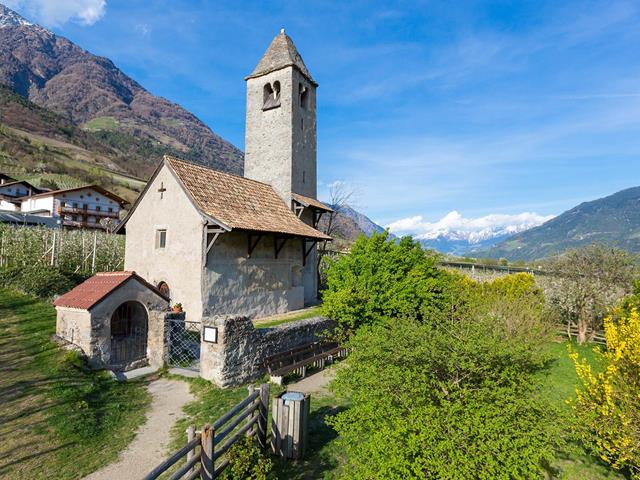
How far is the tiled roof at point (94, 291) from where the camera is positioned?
36.1ft

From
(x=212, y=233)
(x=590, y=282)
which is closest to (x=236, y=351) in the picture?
(x=212, y=233)

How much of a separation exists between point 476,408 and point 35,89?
261 meters

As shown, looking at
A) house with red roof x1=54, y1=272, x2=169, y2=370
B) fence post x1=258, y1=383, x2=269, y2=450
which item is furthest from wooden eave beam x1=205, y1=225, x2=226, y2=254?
fence post x1=258, y1=383, x2=269, y2=450

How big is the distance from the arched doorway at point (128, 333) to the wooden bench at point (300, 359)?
4.85m

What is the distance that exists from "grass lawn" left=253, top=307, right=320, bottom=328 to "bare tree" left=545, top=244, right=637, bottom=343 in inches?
580

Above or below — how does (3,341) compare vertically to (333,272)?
below

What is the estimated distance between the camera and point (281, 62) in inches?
909

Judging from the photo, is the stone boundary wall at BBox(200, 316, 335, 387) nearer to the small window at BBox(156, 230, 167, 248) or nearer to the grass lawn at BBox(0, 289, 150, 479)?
the grass lawn at BBox(0, 289, 150, 479)

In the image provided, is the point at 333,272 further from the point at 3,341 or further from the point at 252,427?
the point at 3,341

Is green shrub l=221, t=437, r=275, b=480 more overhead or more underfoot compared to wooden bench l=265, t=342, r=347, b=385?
more overhead

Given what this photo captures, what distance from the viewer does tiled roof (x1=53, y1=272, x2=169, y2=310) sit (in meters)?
11.0

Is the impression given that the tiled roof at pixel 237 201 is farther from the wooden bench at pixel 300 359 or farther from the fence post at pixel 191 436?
the fence post at pixel 191 436

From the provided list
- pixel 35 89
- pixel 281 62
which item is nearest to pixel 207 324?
pixel 281 62

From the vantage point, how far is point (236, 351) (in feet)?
35.5
